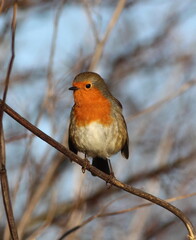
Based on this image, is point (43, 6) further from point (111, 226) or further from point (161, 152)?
point (111, 226)

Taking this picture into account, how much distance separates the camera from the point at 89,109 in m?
3.61

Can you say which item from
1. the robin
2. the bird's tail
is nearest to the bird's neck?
the robin

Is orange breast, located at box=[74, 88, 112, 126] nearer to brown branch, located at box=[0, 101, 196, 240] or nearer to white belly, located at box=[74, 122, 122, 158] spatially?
white belly, located at box=[74, 122, 122, 158]

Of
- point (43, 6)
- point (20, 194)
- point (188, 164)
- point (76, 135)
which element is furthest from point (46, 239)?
point (43, 6)

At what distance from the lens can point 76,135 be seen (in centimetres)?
365

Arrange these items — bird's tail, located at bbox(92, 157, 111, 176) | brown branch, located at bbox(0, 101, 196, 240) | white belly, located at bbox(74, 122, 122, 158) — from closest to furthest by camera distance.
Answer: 1. brown branch, located at bbox(0, 101, 196, 240)
2. white belly, located at bbox(74, 122, 122, 158)
3. bird's tail, located at bbox(92, 157, 111, 176)

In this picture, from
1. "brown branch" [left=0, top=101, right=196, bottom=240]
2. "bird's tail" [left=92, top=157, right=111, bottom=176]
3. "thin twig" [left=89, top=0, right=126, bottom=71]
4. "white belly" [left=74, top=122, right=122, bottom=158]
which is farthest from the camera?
"bird's tail" [left=92, top=157, right=111, bottom=176]

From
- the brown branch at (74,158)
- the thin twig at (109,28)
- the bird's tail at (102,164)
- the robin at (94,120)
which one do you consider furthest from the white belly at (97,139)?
the brown branch at (74,158)

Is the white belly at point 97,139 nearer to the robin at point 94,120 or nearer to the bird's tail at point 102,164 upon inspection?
the robin at point 94,120

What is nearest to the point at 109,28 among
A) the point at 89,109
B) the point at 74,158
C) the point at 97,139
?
the point at 89,109

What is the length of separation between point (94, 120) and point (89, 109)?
99 millimetres

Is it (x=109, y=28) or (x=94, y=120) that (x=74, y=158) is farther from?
(x=109, y=28)

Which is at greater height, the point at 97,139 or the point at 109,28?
the point at 109,28

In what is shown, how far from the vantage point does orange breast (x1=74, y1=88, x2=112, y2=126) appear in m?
3.58
